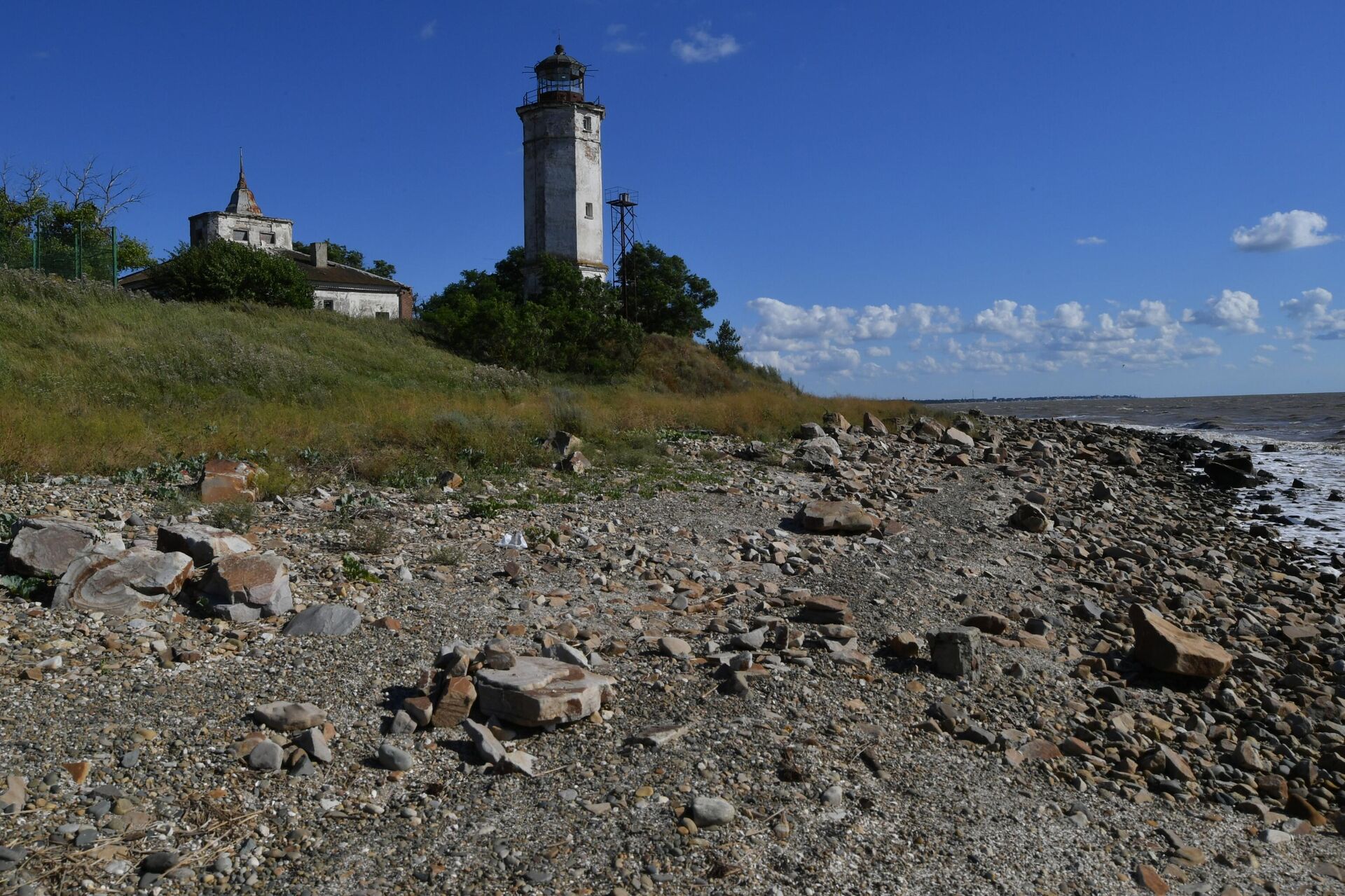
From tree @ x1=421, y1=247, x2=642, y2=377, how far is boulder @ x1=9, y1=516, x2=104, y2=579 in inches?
874

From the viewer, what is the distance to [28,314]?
1805 cm

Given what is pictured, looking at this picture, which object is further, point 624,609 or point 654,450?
point 654,450

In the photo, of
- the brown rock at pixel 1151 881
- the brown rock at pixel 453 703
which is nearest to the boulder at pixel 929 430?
the brown rock at pixel 1151 881

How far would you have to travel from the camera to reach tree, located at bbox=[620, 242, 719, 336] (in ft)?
126

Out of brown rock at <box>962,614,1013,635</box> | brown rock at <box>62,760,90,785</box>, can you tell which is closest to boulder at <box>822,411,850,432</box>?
brown rock at <box>962,614,1013,635</box>

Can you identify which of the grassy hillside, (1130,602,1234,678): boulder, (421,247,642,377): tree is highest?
(421,247,642,377): tree

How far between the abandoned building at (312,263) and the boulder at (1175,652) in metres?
31.4

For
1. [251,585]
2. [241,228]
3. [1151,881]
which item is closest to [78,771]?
[251,585]

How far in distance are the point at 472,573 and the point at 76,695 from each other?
2759 millimetres

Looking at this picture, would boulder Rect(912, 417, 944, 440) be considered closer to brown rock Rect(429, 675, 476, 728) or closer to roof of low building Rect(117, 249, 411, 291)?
brown rock Rect(429, 675, 476, 728)

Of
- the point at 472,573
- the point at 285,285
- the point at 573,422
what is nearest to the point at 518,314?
the point at 285,285

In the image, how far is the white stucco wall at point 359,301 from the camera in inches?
1357

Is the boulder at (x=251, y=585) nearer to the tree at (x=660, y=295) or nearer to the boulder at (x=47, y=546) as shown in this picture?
the boulder at (x=47, y=546)

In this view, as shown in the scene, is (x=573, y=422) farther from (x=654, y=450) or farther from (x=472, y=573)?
(x=472, y=573)
